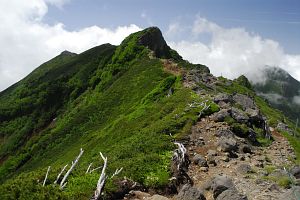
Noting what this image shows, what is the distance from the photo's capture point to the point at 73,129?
8888 centimetres

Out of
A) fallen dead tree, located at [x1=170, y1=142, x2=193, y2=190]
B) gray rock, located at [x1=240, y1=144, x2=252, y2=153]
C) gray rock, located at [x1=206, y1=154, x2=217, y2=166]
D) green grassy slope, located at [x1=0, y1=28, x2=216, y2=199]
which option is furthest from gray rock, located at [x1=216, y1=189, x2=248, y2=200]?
gray rock, located at [x1=240, y1=144, x2=252, y2=153]

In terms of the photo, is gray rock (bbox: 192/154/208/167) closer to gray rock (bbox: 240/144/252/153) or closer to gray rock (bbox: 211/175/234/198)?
gray rock (bbox: 240/144/252/153)

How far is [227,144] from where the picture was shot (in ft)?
104

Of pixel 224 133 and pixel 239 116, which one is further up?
pixel 239 116

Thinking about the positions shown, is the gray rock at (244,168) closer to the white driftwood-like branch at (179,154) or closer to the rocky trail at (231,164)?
the rocky trail at (231,164)

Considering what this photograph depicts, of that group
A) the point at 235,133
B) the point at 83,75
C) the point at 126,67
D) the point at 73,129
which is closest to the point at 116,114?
the point at 73,129

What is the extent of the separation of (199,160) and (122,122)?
33.2 m

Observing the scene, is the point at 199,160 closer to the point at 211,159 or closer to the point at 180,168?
the point at 211,159

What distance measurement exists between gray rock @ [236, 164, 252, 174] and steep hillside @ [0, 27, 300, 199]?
11.2 feet

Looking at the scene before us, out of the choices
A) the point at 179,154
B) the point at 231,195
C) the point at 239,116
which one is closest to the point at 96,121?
the point at 239,116

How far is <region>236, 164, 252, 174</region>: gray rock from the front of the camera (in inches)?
1040

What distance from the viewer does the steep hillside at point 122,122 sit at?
22.5m

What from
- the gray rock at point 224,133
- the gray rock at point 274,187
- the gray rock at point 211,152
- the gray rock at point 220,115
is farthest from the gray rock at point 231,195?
the gray rock at point 220,115

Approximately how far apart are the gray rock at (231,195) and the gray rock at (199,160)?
8.26 m
